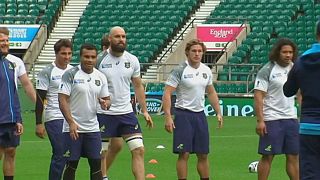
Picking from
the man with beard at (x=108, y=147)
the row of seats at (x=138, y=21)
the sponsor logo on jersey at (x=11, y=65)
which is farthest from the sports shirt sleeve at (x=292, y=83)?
the row of seats at (x=138, y=21)

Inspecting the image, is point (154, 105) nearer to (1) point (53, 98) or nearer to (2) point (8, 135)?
(1) point (53, 98)

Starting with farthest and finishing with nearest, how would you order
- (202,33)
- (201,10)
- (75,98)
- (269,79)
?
(201,10)
(202,33)
(269,79)
(75,98)

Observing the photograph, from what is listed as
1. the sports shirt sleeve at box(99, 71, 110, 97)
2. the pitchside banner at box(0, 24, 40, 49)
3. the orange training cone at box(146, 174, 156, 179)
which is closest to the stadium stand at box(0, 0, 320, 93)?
the pitchside banner at box(0, 24, 40, 49)

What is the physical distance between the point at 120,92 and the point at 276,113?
2.12 metres

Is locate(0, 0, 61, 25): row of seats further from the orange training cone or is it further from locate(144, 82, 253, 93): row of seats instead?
the orange training cone

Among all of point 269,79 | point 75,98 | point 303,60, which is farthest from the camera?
point 269,79

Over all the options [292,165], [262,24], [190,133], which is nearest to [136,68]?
[190,133]

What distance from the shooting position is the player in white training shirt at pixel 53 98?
13.4 metres

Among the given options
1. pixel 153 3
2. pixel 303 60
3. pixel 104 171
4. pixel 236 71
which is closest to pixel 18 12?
pixel 153 3

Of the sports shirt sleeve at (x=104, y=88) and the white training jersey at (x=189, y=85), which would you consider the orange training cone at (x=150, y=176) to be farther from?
the sports shirt sleeve at (x=104, y=88)

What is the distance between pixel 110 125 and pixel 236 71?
930 inches

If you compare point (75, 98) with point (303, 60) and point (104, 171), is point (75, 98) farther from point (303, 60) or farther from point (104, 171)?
point (303, 60)

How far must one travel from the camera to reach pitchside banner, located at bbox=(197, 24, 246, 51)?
41.0 m

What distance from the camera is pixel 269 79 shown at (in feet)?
44.2
